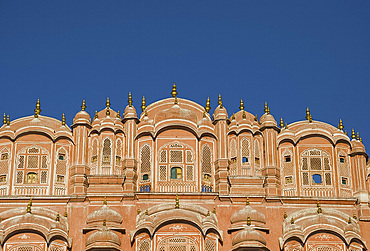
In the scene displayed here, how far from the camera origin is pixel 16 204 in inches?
1736

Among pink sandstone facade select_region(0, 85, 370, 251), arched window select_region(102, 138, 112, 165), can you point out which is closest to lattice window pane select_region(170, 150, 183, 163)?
pink sandstone facade select_region(0, 85, 370, 251)

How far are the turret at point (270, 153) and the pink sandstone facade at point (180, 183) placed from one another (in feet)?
0.18

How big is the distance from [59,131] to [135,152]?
393 centimetres

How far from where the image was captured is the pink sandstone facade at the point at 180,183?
4272cm

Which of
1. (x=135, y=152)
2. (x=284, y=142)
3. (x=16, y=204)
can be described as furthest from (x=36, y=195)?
(x=284, y=142)

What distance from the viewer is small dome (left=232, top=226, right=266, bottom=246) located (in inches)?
1649

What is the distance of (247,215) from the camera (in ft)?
141

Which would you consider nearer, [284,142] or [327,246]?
[327,246]

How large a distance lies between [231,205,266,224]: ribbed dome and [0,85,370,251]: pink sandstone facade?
0.05m

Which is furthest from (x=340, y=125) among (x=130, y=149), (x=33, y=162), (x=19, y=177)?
(x=19, y=177)

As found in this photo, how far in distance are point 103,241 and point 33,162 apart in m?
6.36

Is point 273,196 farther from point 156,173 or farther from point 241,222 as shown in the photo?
point 156,173

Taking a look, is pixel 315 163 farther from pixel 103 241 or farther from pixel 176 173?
pixel 103 241

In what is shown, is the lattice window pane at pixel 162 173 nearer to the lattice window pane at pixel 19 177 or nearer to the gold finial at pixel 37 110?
the lattice window pane at pixel 19 177
